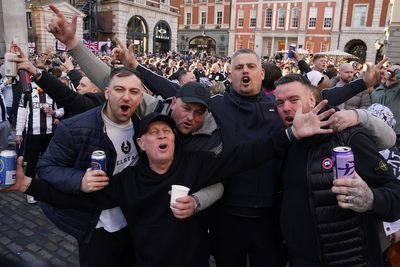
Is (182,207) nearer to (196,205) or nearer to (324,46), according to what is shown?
(196,205)

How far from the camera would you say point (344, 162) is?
5.35 feet

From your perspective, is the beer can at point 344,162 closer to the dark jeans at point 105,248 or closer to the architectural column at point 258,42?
the dark jeans at point 105,248

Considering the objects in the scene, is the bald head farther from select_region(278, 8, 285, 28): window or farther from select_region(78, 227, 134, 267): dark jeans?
select_region(278, 8, 285, 28): window

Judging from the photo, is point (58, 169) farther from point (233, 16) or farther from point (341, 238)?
point (233, 16)

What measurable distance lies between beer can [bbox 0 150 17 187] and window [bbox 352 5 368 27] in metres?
48.1

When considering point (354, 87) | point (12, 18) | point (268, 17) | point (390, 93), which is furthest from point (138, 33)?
point (354, 87)

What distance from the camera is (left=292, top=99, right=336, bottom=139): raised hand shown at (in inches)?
76.0

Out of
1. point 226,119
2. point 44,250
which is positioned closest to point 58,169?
point 226,119

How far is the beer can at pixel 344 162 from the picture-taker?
1624 millimetres

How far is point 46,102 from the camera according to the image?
5.30 meters

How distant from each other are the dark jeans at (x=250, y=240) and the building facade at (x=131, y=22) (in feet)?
97.1

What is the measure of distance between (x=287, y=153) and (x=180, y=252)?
3.36ft

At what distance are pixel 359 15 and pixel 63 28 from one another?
47.4 meters

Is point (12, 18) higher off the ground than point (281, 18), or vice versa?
point (281, 18)
